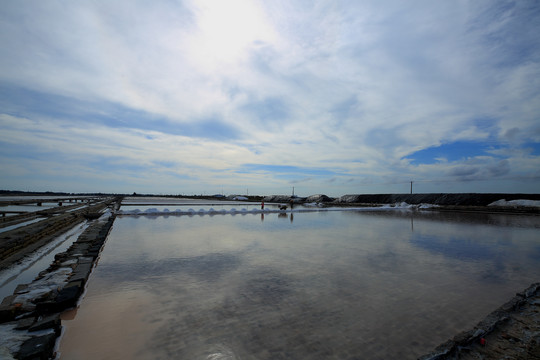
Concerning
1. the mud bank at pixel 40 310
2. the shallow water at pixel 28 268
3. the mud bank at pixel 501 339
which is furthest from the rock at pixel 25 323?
the mud bank at pixel 501 339

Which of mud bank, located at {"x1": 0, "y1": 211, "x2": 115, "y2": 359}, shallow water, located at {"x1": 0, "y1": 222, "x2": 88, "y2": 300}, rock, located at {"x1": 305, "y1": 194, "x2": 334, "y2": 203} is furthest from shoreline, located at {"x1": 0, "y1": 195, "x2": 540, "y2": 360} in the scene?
rock, located at {"x1": 305, "y1": 194, "x2": 334, "y2": 203}

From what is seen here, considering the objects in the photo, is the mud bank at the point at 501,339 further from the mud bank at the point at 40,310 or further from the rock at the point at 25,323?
the rock at the point at 25,323

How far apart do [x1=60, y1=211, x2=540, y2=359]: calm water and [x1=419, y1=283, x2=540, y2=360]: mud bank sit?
0.25 m

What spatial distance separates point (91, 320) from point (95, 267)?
3.26 metres

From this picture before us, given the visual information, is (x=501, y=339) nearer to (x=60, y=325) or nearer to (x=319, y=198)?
(x=60, y=325)

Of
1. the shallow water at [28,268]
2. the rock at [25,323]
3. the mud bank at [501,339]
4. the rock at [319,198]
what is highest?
the rock at [319,198]

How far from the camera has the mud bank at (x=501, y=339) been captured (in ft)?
9.73

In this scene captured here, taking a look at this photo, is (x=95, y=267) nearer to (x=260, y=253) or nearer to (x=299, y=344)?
(x=260, y=253)

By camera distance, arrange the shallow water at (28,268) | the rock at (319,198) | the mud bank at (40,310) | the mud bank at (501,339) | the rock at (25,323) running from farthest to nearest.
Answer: the rock at (319,198), the shallow water at (28,268), the rock at (25,323), the mud bank at (40,310), the mud bank at (501,339)

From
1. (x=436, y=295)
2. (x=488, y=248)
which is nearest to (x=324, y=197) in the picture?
(x=488, y=248)

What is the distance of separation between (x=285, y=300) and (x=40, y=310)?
3934mm

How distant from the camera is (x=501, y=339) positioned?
10.8 ft

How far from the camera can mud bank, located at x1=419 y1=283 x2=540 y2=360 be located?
297 cm

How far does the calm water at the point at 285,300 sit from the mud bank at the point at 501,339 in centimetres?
25
